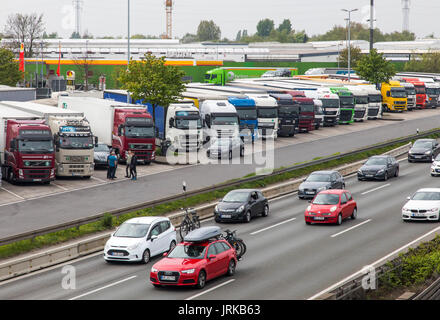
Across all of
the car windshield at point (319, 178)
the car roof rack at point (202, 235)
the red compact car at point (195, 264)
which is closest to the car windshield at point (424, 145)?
the car windshield at point (319, 178)

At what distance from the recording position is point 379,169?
1841 inches

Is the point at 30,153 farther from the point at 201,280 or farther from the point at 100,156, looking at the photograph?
the point at 201,280

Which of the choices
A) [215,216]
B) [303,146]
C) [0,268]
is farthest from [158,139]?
[0,268]

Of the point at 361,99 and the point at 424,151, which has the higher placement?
the point at 361,99

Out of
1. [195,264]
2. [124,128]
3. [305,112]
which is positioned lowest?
[195,264]

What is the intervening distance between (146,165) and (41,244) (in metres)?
21.4

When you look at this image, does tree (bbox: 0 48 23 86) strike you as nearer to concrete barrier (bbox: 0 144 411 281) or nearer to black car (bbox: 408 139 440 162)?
black car (bbox: 408 139 440 162)

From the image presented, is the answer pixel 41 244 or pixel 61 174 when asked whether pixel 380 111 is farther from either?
pixel 41 244

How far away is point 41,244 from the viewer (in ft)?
96.2

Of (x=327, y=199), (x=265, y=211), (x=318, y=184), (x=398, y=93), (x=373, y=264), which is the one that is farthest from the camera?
(x=398, y=93)

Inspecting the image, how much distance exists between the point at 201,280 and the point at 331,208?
1202 cm

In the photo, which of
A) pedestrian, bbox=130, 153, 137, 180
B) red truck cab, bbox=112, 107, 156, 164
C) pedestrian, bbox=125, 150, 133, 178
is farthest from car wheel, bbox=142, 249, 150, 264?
red truck cab, bbox=112, 107, 156, 164

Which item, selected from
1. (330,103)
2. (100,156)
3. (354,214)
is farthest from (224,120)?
(354,214)

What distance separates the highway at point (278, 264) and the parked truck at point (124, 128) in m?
13.0
